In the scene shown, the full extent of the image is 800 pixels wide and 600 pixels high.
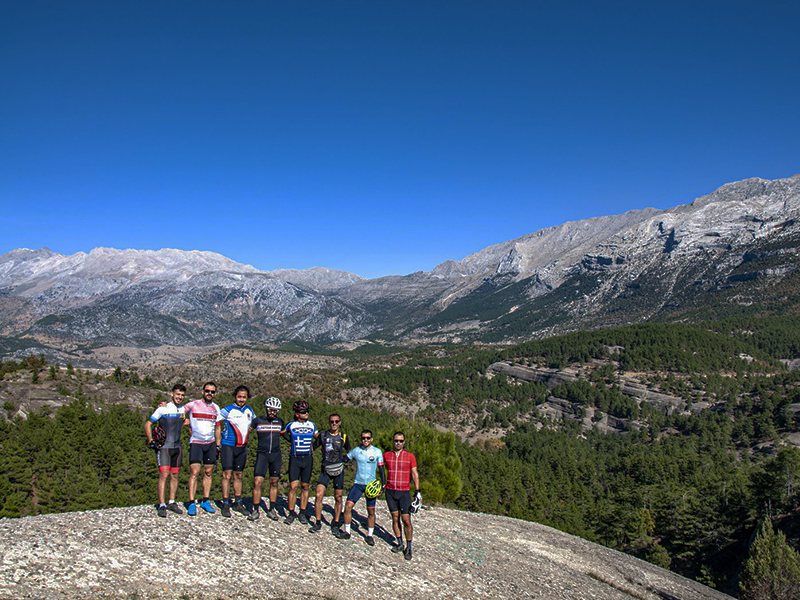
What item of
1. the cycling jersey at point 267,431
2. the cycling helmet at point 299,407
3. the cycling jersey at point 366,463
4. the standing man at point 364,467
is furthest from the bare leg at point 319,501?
the cycling helmet at point 299,407

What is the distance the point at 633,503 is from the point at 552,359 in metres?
109

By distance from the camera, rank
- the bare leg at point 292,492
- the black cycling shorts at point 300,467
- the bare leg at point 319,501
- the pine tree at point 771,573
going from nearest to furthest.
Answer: the black cycling shorts at point 300,467 < the bare leg at point 319,501 < the bare leg at point 292,492 < the pine tree at point 771,573

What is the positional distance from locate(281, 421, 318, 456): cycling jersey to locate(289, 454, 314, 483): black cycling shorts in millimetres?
226

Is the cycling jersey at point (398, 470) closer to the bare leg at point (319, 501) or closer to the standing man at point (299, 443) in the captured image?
the bare leg at point (319, 501)

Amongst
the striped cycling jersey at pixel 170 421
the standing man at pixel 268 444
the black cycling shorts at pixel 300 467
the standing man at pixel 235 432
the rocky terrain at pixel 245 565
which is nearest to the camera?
the rocky terrain at pixel 245 565

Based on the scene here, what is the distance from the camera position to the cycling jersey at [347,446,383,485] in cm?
1394

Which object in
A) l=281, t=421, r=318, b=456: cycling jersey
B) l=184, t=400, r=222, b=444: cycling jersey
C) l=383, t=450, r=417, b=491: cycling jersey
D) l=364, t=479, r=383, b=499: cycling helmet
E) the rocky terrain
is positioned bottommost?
the rocky terrain

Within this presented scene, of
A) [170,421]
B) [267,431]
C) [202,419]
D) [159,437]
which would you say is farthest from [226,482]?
[170,421]

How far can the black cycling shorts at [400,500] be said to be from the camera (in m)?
13.6

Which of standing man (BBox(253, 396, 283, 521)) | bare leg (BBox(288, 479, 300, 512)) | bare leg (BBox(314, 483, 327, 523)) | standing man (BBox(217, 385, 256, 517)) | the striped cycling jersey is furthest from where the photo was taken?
bare leg (BBox(288, 479, 300, 512))

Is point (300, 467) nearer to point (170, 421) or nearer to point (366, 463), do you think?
point (366, 463)

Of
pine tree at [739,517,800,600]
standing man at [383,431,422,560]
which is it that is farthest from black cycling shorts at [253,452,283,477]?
pine tree at [739,517,800,600]

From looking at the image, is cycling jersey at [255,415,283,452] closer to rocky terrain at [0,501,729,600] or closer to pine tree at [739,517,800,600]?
rocky terrain at [0,501,729,600]

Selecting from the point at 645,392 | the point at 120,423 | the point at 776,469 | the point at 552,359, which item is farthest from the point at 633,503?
the point at 552,359
